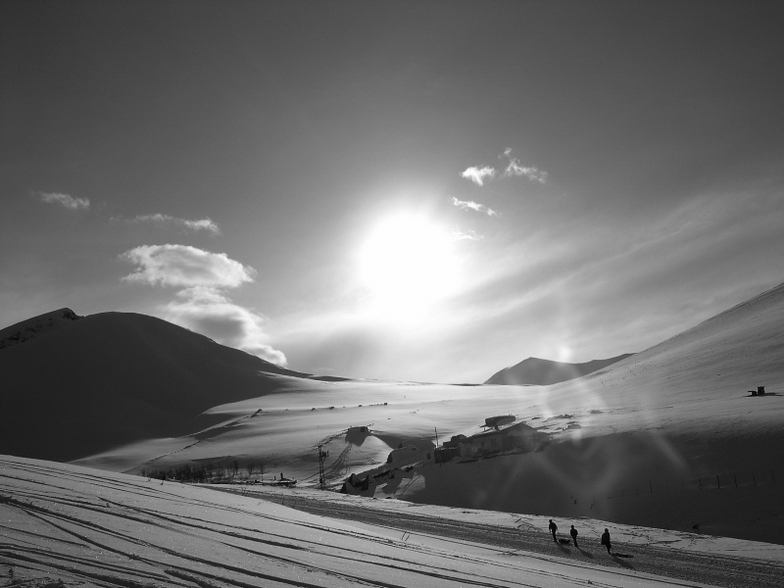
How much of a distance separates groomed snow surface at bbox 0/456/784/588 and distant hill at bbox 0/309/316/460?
3727 inches

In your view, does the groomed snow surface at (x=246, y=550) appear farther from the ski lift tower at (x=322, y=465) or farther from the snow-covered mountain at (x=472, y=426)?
the ski lift tower at (x=322, y=465)

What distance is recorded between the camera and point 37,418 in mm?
121312

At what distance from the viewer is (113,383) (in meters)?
143

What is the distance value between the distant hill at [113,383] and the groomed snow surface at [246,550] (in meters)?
94.7

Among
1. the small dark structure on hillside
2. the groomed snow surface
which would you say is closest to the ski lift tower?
the small dark structure on hillside

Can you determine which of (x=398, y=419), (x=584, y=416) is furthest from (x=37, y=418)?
(x=584, y=416)

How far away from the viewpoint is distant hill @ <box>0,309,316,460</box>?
112938 millimetres

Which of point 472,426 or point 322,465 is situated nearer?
point 322,465

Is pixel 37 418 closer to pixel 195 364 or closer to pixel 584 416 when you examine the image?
pixel 195 364

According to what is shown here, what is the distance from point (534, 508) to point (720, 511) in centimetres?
1006

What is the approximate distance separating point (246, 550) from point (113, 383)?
15129 centimetres

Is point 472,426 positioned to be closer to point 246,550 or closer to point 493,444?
point 493,444

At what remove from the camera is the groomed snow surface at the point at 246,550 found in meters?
8.97

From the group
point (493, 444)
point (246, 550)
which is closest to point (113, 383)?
point (493, 444)
